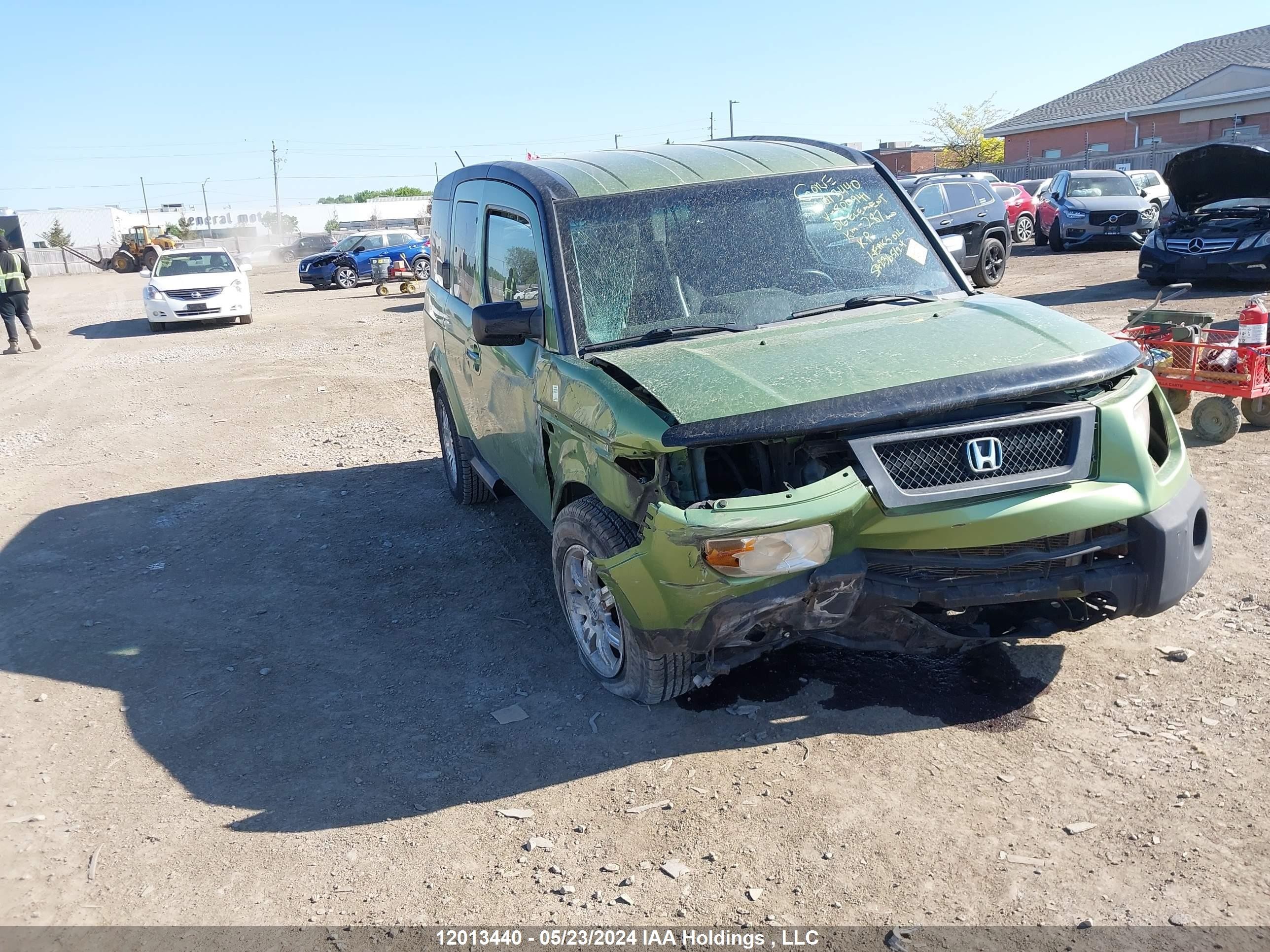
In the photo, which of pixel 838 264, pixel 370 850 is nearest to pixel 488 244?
pixel 838 264

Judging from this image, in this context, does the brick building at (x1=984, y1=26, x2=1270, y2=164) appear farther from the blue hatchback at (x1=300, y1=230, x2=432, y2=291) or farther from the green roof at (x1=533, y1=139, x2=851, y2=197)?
the green roof at (x1=533, y1=139, x2=851, y2=197)

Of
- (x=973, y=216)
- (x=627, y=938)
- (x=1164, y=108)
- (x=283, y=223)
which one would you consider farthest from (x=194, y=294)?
(x=283, y=223)

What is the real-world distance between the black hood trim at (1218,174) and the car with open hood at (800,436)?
912cm

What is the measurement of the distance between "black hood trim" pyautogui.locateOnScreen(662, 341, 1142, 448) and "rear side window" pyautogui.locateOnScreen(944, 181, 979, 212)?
14602 mm

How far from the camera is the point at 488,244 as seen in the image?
5.54 metres

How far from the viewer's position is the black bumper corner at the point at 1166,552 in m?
3.54

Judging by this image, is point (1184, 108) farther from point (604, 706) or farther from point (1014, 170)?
point (604, 706)

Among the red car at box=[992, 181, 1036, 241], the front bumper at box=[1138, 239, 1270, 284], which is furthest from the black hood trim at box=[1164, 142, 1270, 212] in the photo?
the red car at box=[992, 181, 1036, 241]

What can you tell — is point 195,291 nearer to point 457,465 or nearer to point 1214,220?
point 457,465

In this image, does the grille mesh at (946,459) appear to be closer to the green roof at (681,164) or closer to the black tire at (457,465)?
the green roof at (681,164)

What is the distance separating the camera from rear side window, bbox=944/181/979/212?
674 inches

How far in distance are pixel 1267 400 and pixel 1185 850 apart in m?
5.65

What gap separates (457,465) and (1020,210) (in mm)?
20317

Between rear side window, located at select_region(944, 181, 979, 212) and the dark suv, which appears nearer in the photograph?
the dark suv
